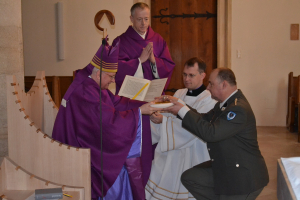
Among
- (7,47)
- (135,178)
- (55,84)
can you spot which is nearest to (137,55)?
(7,47)

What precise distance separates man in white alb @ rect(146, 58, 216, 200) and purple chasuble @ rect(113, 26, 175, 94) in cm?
57

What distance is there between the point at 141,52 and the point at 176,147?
1.34 meters

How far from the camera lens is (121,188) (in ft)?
9.23

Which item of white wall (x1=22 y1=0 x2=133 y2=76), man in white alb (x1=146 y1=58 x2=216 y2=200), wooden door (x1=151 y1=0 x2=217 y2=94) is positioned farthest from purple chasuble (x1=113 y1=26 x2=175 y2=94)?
wooden door (x1=151 y1=0 x2=217 y2=94)

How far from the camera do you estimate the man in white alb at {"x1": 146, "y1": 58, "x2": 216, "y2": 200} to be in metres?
3.21

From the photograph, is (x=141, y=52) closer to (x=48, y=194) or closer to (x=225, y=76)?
(x=225, y=76)

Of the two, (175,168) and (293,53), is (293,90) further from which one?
(175,168)

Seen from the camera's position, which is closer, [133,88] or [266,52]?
[133,88]

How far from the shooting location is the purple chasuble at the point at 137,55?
3832 mm

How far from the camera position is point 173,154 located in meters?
3.35

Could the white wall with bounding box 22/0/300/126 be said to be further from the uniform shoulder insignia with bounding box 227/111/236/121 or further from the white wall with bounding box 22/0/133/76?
the uniform shoulder insignia with bounding box 227/111/236/121

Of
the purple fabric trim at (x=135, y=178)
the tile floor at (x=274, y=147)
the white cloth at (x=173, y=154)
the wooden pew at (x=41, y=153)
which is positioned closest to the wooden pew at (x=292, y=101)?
the tile floor at (x=274, y=147)

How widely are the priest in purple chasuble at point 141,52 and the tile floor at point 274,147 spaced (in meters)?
1.68

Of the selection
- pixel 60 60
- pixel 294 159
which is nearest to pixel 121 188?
pixel 294 159
